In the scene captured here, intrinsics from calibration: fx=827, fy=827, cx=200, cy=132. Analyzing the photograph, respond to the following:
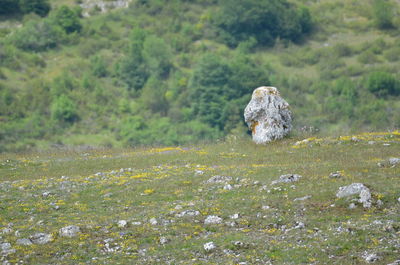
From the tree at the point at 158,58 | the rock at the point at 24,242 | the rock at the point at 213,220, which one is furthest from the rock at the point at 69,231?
the tree at the point at 158,58

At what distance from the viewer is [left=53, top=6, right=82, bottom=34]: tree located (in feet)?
570

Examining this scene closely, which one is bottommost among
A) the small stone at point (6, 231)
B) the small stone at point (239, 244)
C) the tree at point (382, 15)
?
the small stone at point (239, 244)

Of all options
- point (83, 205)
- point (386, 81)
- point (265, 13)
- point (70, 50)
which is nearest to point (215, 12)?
point (265, 13)

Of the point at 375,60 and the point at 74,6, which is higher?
the point at 74,6

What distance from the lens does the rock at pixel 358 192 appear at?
120 ft

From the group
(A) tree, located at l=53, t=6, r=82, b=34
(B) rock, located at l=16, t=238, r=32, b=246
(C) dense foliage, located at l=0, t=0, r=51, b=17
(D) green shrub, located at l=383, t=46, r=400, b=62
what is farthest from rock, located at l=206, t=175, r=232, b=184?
(C) dense foliage, located at l=0, t=0, r=51, b=17

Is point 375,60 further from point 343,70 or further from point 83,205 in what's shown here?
point 83,205

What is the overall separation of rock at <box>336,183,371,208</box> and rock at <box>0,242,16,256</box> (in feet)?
47.9

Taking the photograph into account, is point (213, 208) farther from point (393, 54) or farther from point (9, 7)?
point (9, 7)

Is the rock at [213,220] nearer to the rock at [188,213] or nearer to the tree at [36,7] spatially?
the rock at [188,213]

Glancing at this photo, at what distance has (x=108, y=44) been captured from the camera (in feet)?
582

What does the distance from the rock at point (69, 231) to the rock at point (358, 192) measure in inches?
466

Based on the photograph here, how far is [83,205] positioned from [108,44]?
138510 millimetres

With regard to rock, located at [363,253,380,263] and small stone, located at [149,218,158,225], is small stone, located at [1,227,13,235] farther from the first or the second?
rock, located at [363,253,380,263]
